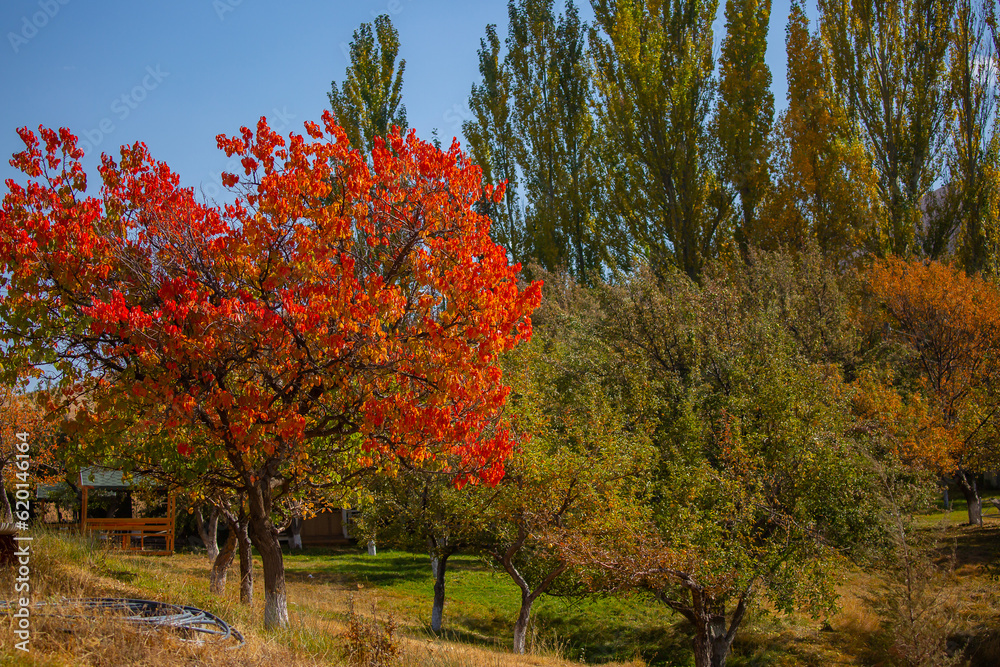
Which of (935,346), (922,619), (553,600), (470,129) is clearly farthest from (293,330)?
(470,129)

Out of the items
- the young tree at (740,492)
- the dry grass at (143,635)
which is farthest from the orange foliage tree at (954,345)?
the dry grass at (143,635)

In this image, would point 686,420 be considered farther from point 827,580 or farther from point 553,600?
point 553,600

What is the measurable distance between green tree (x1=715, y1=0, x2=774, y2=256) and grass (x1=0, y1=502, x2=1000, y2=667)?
1286 cm

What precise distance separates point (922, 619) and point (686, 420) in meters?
5.40

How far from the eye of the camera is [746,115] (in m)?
28.9

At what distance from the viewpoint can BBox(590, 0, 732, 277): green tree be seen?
93.6ft

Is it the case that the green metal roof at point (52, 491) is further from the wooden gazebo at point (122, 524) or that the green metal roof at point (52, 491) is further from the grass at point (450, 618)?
the grass at point (450, 618)

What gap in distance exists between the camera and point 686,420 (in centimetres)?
1362

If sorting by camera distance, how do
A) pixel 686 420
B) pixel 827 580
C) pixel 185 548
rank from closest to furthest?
pixel 827 580, pixel 686 420, pixel 185 548

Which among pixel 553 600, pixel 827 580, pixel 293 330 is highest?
pixel 293 330

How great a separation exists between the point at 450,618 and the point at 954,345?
1803 cm

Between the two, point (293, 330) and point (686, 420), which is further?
point (686, 420)

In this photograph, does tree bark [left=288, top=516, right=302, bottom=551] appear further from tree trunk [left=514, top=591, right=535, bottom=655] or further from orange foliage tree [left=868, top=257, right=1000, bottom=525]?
orange foliage tree [left=868, top=257, right=1000, bottom=525]

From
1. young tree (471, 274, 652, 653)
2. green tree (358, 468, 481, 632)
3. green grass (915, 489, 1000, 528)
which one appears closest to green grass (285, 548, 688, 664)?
green tree (358, 468, 481, 632)
